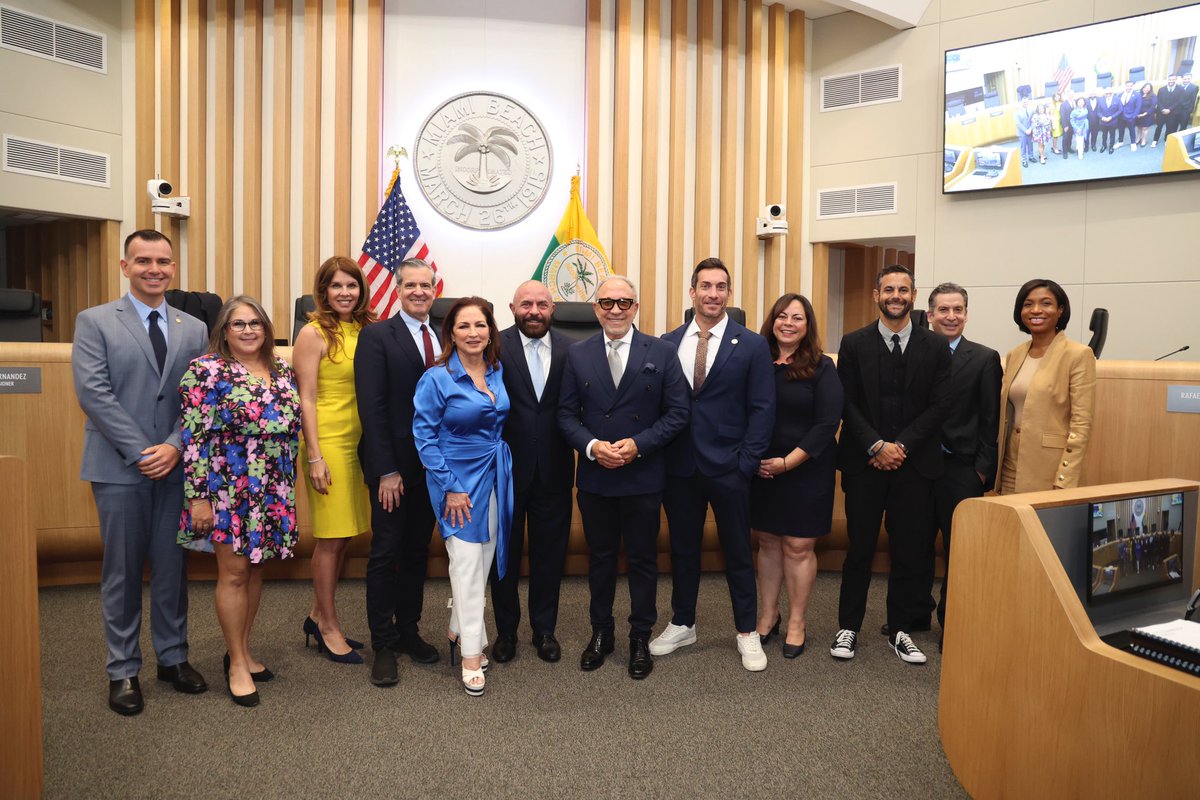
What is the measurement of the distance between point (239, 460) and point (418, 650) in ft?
3.57

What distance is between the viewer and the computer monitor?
2.21 meters

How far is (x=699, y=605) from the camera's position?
4.18 meters

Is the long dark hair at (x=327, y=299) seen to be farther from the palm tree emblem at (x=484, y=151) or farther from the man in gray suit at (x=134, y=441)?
the palm tree emblem at (x=484, y=151)

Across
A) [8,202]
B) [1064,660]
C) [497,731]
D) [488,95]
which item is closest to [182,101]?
[8,202]

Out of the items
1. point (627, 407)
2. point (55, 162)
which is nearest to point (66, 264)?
point (55, 162)

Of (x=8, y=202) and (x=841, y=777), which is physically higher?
(x=8, y=202)

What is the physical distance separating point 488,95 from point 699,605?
488 cm

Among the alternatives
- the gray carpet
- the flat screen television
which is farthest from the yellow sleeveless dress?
the flat screen television

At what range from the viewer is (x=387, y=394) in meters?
3.15

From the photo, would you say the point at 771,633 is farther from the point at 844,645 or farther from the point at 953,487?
the point at 953,487

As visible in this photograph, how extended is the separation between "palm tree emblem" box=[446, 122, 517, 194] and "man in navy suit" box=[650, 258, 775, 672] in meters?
4.14

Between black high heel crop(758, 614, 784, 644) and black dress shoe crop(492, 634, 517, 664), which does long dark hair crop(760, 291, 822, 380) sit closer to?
black high heel crop(758, 614, 784, 644)

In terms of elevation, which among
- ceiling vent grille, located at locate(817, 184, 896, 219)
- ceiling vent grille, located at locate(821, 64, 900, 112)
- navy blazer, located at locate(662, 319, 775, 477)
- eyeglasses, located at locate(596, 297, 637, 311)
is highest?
ceiling vent grille, located at locate(821, 64, 900, 112)

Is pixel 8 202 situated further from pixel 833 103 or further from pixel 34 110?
pixel 833 103
